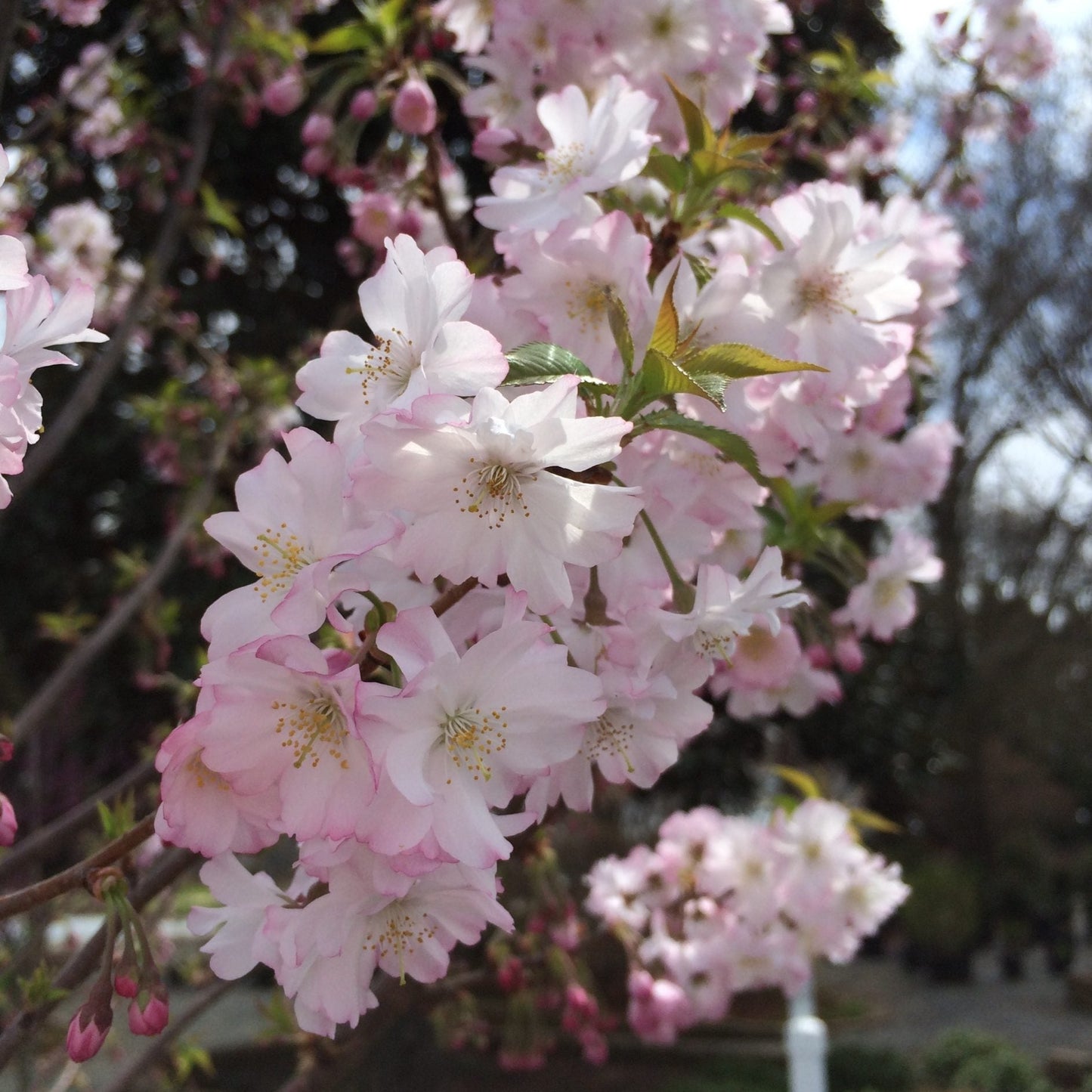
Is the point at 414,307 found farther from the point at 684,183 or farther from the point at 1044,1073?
the point at 1044,1073

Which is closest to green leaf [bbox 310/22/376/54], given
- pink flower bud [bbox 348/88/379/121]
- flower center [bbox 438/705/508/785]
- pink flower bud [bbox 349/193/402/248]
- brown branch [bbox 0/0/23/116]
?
pink flower bud [bbox 348/88/379/121]

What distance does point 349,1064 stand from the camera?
147 cm

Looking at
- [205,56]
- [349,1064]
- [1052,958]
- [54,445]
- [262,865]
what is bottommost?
[1052,958]

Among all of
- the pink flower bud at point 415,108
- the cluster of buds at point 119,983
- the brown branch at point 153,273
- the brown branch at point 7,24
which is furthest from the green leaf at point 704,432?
the brown branch at point 153,273

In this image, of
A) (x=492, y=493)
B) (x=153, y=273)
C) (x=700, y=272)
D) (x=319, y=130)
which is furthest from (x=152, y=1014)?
(x=153, y=273)

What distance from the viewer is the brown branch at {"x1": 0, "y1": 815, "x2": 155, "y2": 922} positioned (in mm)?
738

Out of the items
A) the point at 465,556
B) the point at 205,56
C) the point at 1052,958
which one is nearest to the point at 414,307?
the point at 465,556

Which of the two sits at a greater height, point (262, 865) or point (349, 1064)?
point (349, 1064)

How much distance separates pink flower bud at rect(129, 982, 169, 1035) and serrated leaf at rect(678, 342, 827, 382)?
22.5 inches

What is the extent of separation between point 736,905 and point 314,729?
1686mm

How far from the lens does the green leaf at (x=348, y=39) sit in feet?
5.47

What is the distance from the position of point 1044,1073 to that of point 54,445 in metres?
6.71

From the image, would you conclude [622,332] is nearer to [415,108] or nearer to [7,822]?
[7,822]

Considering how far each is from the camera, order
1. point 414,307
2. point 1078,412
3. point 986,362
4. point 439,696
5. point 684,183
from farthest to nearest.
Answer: point 986,362, point 1078,412, point 684,183, point 414,307, point 439,696
